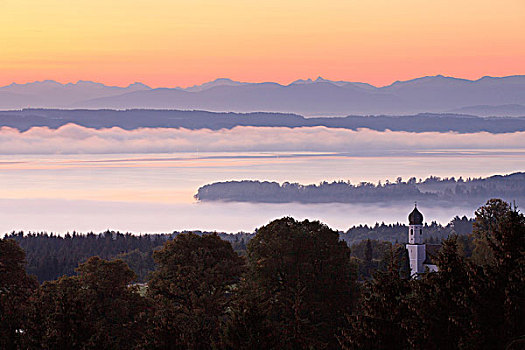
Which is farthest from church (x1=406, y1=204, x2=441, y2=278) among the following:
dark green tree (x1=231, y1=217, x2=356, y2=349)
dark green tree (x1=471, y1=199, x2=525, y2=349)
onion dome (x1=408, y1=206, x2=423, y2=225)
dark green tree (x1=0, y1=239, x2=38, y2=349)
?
dark green tree (x1=471, y1=199, x2=525, y2=349)

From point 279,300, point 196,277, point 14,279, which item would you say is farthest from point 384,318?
point 14,279

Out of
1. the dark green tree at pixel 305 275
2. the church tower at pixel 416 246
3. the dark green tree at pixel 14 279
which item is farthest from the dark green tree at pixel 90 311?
the church tower at pixel 416 246

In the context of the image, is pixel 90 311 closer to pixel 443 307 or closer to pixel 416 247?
pixel 443 307

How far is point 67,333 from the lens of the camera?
46625 millimetres

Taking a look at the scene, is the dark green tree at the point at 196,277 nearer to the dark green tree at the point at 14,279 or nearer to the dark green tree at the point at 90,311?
the dark green tree at the point at 90,311

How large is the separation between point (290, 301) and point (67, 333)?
18.5 metres

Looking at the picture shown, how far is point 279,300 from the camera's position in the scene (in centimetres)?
6375

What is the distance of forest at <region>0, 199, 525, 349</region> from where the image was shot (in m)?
38.1

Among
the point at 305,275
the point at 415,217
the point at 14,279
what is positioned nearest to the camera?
the point at 305,275

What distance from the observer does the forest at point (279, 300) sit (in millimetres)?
38062

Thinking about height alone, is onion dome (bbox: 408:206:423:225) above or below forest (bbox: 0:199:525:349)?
above

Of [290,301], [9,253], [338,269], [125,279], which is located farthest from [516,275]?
[9,253]

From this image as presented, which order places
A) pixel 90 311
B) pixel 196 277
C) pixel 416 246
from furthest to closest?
pixel 416 246 < pixel 196 277 < pixel 90 311

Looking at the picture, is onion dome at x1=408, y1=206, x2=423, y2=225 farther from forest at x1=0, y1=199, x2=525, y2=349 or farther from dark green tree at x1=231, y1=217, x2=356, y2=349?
dark green tree at x1=231, y1=217, x2=356, y2=349
